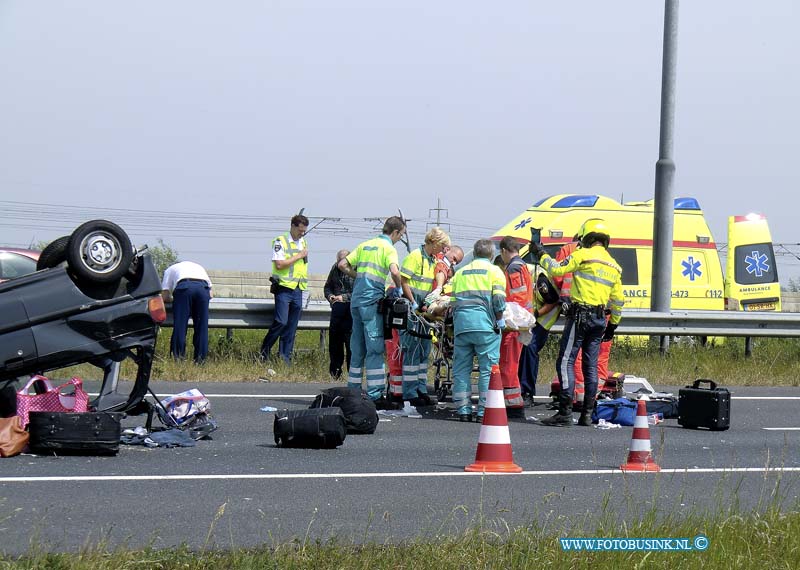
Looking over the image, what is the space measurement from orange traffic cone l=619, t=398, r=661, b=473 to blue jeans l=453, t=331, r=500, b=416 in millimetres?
2826

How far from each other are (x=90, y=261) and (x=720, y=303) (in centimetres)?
1324

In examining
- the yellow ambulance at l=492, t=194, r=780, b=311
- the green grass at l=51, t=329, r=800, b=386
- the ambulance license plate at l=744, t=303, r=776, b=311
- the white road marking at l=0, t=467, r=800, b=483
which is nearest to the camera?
the white road marking at l=0, t=467, r=800, b=483

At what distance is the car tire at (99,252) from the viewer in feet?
29.8

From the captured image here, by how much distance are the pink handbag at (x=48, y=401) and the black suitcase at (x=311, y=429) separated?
1.56 meters

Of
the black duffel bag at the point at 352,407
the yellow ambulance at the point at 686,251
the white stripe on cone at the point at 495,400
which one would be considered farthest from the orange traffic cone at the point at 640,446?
the yellow ambulance at the point at 686,251

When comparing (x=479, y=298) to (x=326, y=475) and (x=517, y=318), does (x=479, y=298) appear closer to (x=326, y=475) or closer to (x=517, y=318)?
(x=517, y=318)

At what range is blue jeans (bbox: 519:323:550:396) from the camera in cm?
1359

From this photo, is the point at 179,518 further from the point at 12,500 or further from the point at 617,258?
the point at 617,258

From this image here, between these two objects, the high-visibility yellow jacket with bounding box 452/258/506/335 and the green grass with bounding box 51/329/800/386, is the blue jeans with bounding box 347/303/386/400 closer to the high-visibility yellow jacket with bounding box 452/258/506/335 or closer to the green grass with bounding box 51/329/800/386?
the high-visibility yellow jacket with bounding box 452/258/506/335

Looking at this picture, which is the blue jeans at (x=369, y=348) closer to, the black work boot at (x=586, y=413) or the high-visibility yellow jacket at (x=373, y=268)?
the high-visibility yellow jacket at (x=373, y=268)

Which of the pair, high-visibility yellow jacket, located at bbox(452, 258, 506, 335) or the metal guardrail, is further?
the metal guardrail

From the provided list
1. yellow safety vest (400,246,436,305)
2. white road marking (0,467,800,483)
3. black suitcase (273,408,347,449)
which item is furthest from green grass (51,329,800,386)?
white road marking (0,467,800,483)

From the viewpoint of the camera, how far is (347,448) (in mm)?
9703

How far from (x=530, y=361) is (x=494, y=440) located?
503 centimetres
